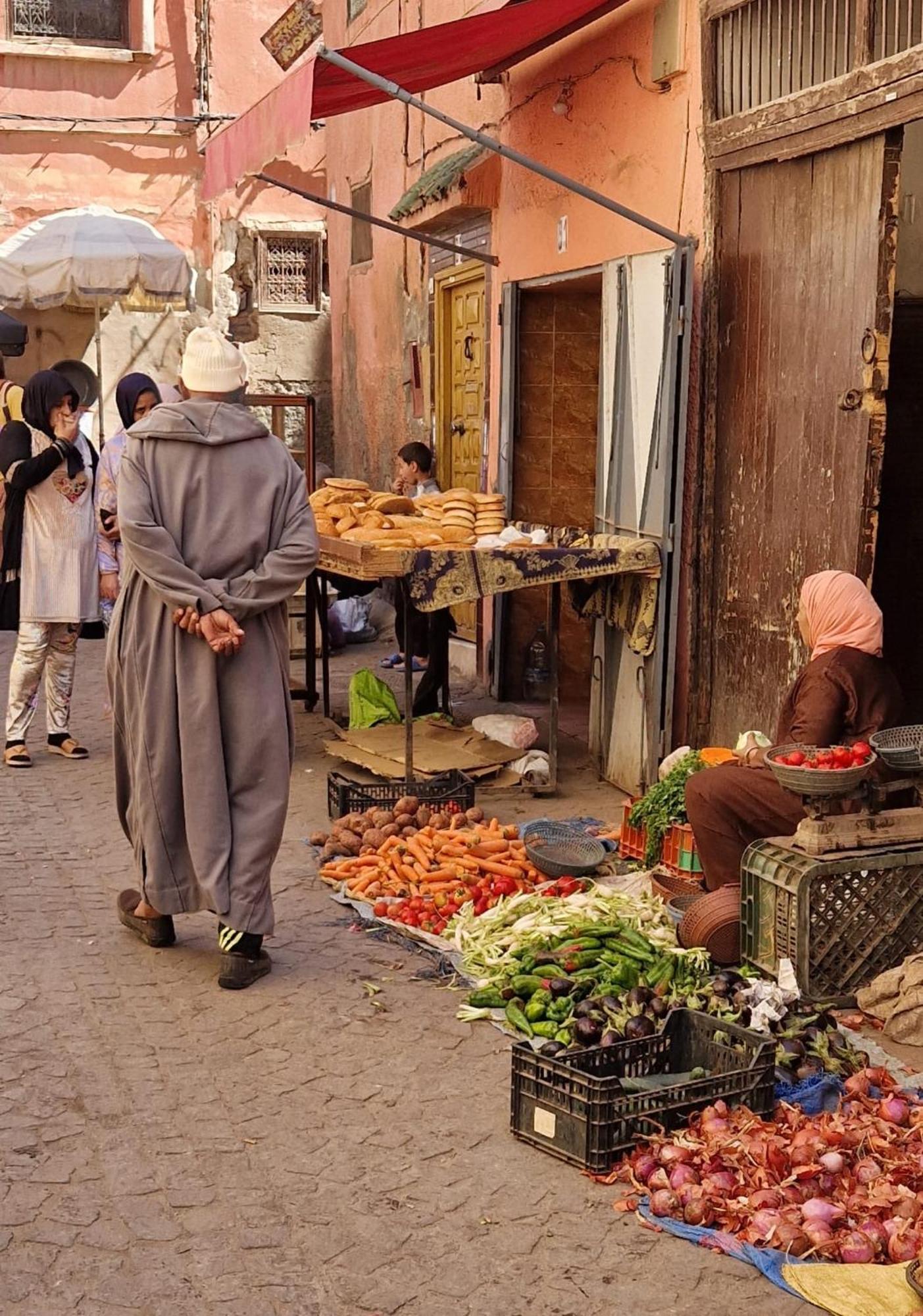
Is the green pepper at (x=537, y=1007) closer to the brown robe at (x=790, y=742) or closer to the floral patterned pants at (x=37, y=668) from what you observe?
the brown robe at (x=790, y=742)

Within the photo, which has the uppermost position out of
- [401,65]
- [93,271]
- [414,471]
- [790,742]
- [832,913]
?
[401,65]

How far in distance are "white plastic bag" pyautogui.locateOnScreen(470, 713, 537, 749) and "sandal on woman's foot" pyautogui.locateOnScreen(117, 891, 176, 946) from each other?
299cm

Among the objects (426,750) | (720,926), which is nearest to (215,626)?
(720,926)

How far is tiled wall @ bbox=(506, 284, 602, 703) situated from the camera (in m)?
10.0

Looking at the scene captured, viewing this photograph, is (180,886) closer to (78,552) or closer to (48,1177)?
(48,1177)

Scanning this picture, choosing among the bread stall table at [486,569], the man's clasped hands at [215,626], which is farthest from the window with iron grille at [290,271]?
the man's clasped hands at [215,626]

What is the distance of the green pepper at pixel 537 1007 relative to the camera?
488 cm

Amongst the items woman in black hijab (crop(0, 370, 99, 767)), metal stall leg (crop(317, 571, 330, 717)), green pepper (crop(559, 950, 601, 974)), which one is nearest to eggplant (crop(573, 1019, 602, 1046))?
green pepper (crop(559, 950, 601, 974))

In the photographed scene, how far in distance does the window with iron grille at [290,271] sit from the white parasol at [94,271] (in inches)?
140

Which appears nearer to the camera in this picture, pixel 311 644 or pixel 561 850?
pixel 561 850

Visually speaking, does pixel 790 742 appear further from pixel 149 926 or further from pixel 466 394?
pixel 466 394

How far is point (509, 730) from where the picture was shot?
849cm

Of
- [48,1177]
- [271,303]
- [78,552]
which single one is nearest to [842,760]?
[48,1177]

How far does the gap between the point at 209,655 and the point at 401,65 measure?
4.22m
